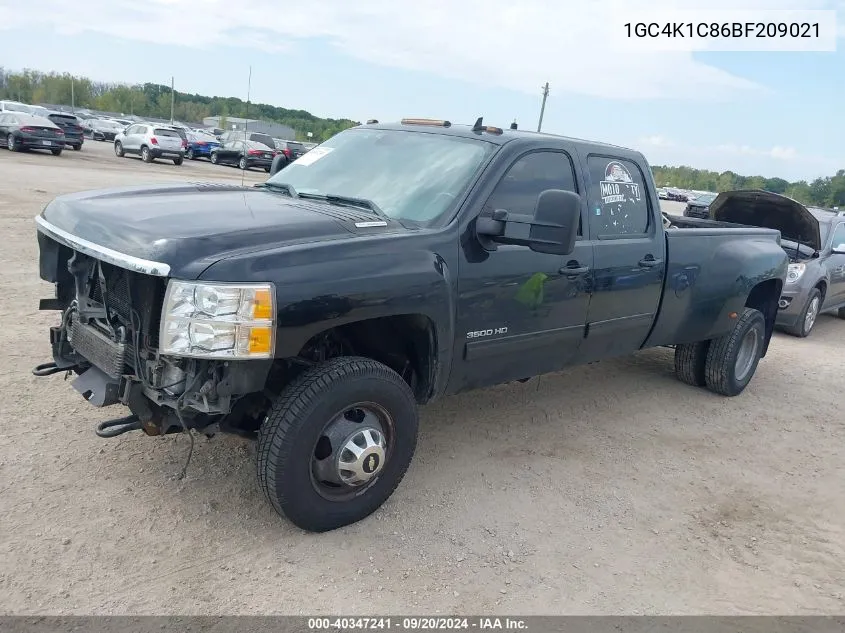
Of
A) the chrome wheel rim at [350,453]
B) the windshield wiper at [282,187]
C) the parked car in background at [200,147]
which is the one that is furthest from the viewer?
the parked car in background at [200,147]

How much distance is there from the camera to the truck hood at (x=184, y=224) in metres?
3.02

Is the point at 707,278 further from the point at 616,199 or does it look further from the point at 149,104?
the point at 149,104

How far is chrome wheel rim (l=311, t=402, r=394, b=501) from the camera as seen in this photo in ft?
11.1

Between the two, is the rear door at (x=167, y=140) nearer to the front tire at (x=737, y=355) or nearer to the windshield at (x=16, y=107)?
the windshield at (x=16, y=107)

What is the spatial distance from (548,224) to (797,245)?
276 inches

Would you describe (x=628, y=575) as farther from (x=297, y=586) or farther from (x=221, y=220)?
(x=221, y=220)

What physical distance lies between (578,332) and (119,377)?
2.69 metres

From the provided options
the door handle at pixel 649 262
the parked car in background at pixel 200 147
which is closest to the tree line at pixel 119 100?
the parked car in background at pixel 200 147

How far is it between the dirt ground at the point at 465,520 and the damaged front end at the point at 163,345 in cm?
51

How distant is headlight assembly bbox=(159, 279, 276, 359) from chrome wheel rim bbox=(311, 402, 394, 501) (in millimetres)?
632

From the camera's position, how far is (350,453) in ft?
11.2

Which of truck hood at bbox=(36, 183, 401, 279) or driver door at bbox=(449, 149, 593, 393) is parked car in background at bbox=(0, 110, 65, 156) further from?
Result: driver door at bbox=(449, 149, 593, 393)

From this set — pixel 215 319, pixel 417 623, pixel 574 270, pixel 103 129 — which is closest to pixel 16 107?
pixel 103 129

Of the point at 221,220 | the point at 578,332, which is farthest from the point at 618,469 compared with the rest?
the point at 221,220
